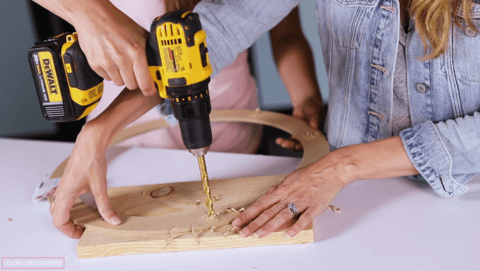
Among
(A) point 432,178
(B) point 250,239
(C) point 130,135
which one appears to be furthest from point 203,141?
(C) point 130,135

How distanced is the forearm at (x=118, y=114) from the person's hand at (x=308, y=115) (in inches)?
17.8

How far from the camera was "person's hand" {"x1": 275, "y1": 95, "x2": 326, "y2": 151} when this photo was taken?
1413 millimetres

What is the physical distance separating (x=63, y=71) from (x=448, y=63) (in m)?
0.87

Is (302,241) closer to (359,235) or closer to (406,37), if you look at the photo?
(359,235)

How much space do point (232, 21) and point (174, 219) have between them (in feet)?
1.82

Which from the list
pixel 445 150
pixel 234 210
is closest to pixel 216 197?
pixel 234 210

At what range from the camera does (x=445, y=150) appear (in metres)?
0.98

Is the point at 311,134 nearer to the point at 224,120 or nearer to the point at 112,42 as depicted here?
the point at 224,120

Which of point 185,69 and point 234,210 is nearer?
point 185,69

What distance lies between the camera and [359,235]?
3.06ft

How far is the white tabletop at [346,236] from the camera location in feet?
2.83

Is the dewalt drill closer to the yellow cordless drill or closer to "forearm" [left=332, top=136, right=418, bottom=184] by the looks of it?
the yellow cordless drill

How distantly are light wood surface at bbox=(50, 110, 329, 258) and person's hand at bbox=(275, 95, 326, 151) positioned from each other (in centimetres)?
12

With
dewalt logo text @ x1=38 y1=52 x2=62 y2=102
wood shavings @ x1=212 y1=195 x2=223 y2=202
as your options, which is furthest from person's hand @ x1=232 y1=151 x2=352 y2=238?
dewalt logo text @ x1=38 y1=52 x2=62 y2=102
